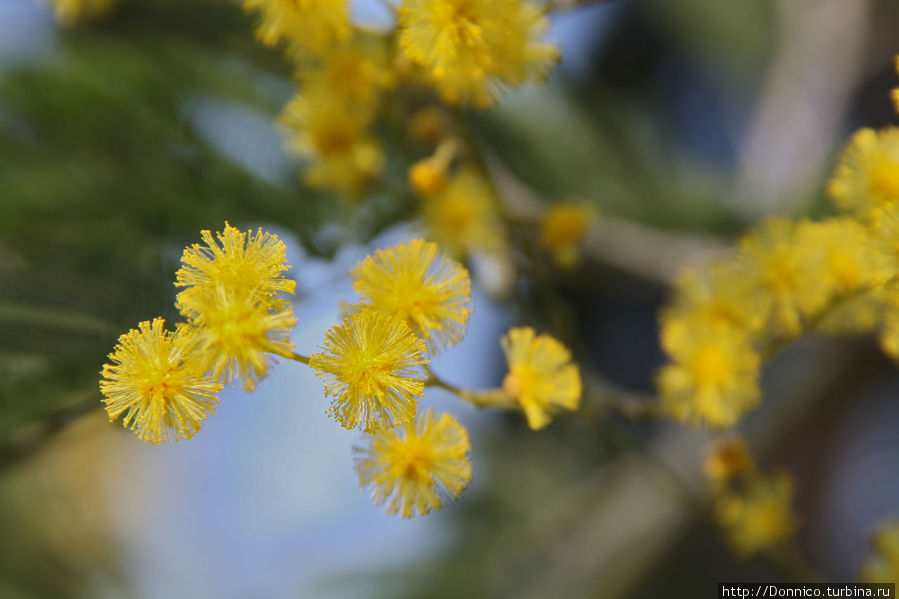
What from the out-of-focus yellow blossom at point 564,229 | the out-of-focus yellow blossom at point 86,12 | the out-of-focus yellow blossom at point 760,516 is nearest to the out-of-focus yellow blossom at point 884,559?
the out-of-focus yellow blossom at point 760,516

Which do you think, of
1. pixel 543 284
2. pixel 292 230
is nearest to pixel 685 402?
pixel 543 284

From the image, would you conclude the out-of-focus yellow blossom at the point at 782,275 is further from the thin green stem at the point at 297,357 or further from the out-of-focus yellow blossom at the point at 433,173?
the thin green stem at the point at 297,357

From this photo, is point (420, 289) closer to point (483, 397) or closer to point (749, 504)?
point (483, 397)

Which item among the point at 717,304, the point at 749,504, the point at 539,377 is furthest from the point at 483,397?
the point at 749,504

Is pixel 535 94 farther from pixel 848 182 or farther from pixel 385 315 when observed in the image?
pixel 385 315

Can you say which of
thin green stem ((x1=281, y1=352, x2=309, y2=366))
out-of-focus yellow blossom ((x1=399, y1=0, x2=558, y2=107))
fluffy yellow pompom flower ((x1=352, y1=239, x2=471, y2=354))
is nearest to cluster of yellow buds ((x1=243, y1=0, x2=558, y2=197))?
out-of-focus yellow blossom ((x1=399, y1=0, x2=558, y2=107))
